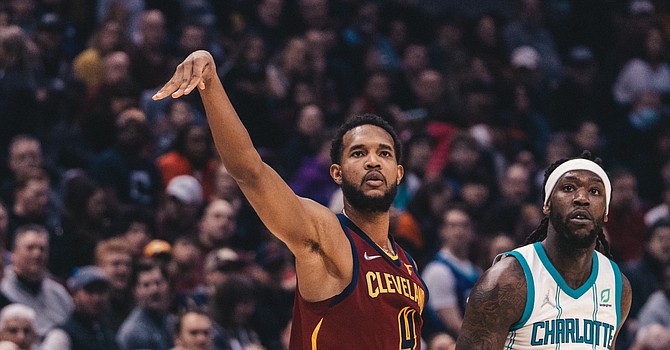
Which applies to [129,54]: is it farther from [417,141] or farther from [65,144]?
[417,141]

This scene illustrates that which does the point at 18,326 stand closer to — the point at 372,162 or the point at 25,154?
the point at 25,154

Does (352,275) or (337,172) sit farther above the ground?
(337,172)

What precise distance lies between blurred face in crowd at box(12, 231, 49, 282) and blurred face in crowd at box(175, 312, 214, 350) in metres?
1.13

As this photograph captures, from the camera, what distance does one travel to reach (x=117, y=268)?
9.38 metres

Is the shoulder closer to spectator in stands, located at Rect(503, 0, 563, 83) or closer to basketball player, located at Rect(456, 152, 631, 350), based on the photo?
basketball player, located at Rect(456, 152, 631, 350)

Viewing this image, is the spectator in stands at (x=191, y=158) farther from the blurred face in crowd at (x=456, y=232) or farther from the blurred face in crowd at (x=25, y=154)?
the blurred face in crowd at (x=456, y=232)

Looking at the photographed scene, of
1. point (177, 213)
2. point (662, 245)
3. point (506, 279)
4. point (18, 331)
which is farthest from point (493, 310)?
point (662, 245)

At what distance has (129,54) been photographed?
12219 mm

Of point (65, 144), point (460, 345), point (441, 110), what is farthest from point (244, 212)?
point (460, 345)

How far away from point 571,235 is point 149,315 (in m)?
4.35

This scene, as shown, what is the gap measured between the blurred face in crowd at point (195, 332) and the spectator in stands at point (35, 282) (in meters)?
A: 1.00

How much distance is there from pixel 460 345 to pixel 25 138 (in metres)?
5.77

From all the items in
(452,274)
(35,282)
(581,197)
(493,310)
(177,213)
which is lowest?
(493,310)

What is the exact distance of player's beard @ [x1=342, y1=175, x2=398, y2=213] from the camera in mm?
5594
